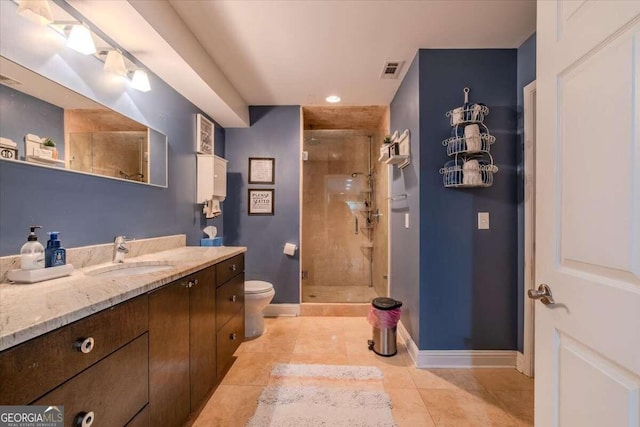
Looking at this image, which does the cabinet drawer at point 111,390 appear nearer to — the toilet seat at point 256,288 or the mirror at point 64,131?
the mirror at point 64,131

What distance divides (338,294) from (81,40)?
3.34 meters

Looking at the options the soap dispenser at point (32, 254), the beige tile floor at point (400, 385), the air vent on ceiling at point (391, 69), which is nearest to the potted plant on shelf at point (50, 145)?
the soap dispenser at point (32, 254)

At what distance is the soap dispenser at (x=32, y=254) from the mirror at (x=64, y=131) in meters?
0.35

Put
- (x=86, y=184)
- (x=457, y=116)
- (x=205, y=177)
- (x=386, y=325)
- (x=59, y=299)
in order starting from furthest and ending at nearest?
(x=205, y=177)
(x=386, y=325)
(x=457, y=116)
(x=86, y=184)
(x=59, y=299)

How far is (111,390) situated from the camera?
0.92 metres

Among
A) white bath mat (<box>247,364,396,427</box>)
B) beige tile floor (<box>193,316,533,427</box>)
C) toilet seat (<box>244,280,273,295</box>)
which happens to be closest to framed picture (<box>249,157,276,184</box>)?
toilet seat (<box>244,280,273,295</box>)

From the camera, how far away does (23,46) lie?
1.20m

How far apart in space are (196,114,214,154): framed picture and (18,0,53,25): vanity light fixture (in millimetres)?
1473

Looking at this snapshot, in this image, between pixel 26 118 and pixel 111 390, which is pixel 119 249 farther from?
pixel 111 390

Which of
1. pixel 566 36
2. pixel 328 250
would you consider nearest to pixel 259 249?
pixel 328 250

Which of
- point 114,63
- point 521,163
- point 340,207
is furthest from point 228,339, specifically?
point 340,207

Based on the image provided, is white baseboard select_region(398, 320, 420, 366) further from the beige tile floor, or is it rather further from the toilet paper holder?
the toilet paper holder

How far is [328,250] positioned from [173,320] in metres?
2.94

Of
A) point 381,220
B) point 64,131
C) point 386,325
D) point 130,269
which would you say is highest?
point 64,131
